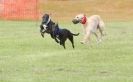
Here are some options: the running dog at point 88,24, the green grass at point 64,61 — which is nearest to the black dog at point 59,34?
the green grass at point 64,61

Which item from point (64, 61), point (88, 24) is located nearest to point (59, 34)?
point (88, 24)

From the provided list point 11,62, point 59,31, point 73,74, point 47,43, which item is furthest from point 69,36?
point 73,74

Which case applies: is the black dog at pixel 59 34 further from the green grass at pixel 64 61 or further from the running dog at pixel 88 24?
the running dog at pixel 88 24

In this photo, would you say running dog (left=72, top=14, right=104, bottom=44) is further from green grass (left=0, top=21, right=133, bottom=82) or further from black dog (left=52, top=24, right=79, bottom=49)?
black dog (left=52, top=24, right=79, bottom=49)

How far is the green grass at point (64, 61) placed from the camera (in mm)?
12906

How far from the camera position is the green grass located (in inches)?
508

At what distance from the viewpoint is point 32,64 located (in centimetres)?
1481

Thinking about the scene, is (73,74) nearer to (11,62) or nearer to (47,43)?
(11,62)

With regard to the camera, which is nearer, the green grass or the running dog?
the green grass

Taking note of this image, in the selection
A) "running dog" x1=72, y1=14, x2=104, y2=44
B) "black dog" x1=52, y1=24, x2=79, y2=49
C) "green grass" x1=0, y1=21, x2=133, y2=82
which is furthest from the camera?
"running dog" x1=72, y1=14, x2=104, y2=44

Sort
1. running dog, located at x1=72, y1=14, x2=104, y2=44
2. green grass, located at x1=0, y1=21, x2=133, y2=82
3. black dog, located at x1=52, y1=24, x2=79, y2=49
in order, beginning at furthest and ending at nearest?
running dog, located at x1=72, y1=14, x2=104, y2=44 → black dog, located at x1=52, y1=24, x2=79, y2=49 → green grass, located at x1=0, y1=21, x2=133, y2=82

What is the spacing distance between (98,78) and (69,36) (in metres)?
5.57

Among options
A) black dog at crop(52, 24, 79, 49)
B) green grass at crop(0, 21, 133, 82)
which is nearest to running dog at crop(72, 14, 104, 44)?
green grass at crop(0, 21, 133, 82)

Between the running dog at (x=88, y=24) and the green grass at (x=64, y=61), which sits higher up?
the running dog at (x=88, y=24)
